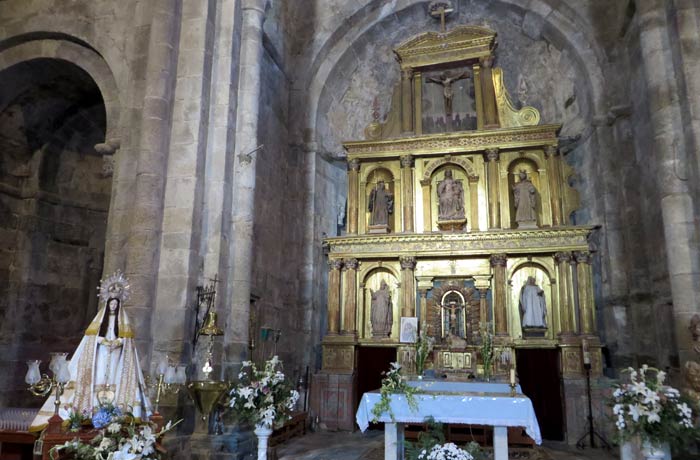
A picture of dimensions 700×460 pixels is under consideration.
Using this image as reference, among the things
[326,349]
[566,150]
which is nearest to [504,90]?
[566,150]

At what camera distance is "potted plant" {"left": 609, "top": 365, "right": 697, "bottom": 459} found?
5945mm

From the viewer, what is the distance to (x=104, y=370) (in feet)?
21.0

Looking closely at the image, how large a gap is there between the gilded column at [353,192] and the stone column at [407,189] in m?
1.23

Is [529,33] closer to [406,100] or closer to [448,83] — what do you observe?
[448,83]

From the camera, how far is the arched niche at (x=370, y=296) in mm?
13930

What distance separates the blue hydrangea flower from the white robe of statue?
2.59 feet

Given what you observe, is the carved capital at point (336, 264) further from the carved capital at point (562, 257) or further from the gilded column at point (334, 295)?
the carved capital at point (562, 257)

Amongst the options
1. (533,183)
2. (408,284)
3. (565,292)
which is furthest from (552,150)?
(408,284)

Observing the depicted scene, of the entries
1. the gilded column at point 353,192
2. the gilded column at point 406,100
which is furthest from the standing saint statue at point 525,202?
the gilded column at point 353,192

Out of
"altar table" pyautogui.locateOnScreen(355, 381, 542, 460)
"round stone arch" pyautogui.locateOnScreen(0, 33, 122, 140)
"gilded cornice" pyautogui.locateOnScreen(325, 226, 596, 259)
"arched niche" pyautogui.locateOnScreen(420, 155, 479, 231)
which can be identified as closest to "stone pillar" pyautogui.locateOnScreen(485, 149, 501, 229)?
"arched niche" pyautogui.locateOnScreen(420, 155, 479, 231)

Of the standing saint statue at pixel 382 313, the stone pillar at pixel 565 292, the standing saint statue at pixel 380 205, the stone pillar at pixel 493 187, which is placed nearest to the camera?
the stone pillar at pixel 565 292

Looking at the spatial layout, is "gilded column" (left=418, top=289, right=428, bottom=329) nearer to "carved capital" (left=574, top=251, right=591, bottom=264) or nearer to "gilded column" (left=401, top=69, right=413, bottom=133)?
"carved capital" (left=574, top=251, right=591, bottom=264)

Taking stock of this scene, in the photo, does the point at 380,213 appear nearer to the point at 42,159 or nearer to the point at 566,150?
the point at 566,150

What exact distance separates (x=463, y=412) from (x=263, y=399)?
8.56ft
